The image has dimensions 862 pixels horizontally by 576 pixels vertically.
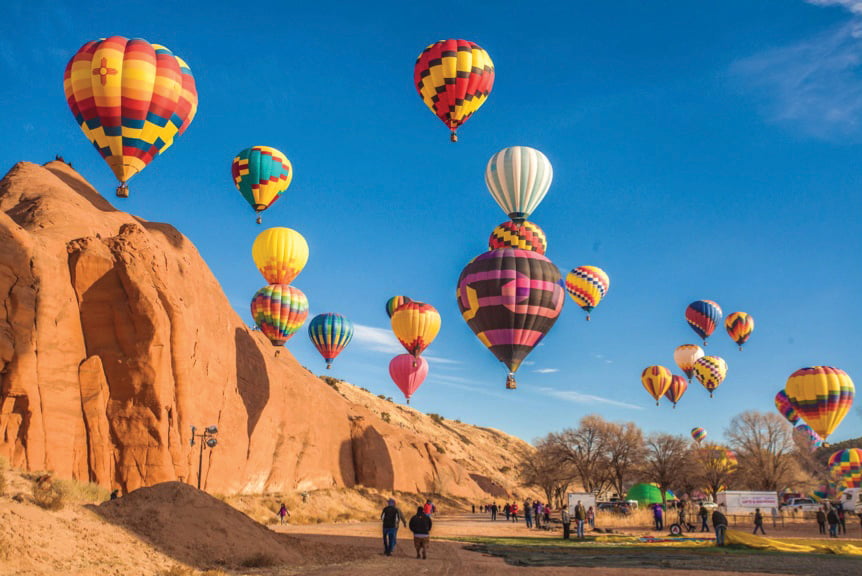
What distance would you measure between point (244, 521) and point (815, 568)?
1448 cm

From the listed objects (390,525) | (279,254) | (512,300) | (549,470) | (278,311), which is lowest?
(390,525)

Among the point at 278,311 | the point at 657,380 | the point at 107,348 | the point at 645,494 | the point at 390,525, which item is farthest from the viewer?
the point at 657,380

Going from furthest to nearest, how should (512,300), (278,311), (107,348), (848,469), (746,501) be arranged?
(848,469) → (278,311) → (746,501) → (512,300) → (107,348)

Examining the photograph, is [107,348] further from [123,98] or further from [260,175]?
[260,175]

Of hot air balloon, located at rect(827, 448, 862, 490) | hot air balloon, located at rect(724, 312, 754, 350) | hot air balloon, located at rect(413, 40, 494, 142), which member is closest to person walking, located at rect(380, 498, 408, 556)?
hot air balloon, located at rect(413, 40, 494, 142)

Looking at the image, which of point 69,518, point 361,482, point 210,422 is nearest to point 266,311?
point 210,422

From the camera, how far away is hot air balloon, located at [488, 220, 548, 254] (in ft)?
159

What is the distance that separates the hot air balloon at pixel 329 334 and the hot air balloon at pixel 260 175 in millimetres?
15427

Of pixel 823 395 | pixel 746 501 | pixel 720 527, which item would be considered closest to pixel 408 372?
pixel 746 501

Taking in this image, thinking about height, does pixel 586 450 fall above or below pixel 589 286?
below

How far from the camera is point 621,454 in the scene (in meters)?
62.3

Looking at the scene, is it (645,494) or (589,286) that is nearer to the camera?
(645,494)

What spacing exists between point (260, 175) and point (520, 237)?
18390 millimetres

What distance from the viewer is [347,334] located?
202 feet
